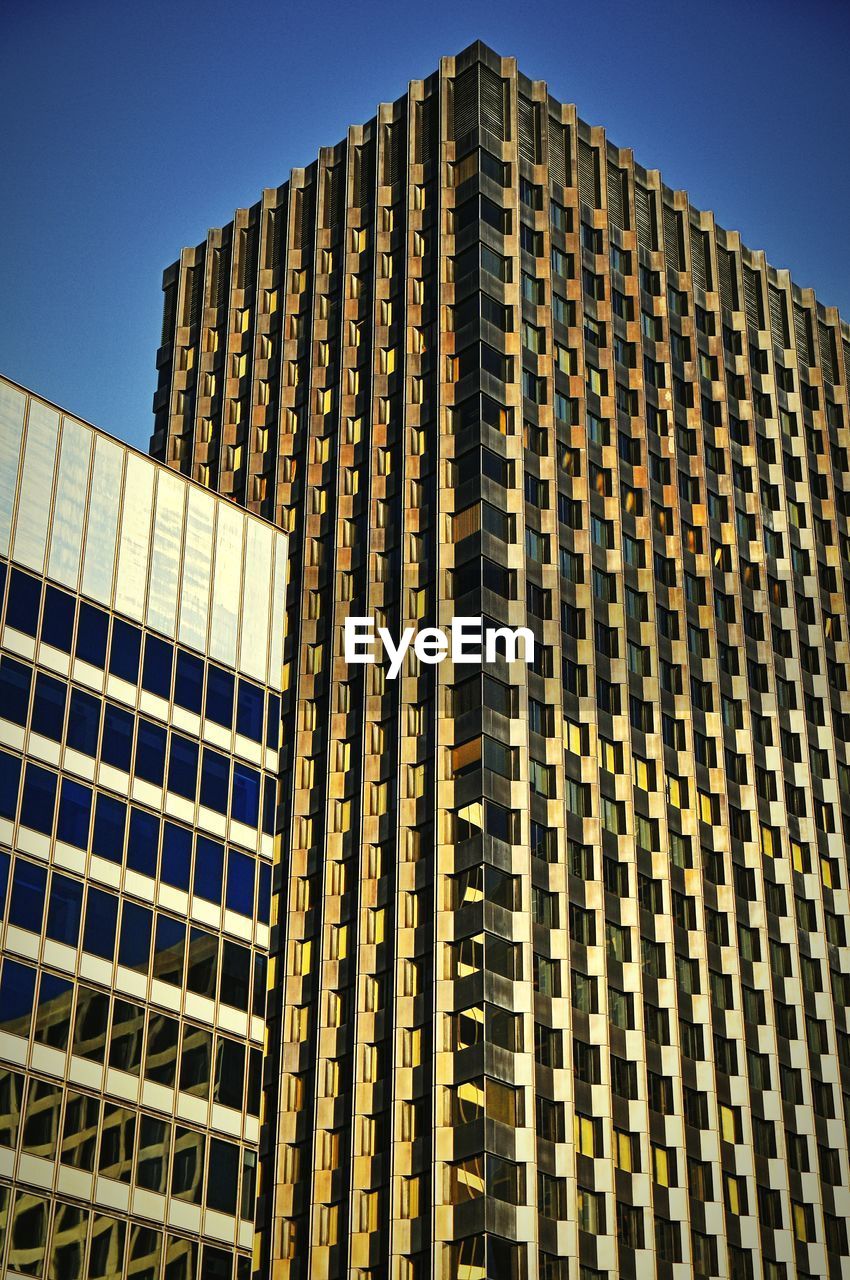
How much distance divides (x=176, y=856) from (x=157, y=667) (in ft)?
22.6

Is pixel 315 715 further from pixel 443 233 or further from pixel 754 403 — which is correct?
pixel 754 403

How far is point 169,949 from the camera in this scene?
70.0m

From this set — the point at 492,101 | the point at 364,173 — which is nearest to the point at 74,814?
the point at 364,173

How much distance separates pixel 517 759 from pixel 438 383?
21716mm

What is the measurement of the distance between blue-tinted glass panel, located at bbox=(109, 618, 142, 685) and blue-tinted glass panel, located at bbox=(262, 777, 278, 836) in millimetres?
6773

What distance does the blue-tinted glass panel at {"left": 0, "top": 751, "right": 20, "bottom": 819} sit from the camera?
67.2 meters

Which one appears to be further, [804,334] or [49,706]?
[804,334]

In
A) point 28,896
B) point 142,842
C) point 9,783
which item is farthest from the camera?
point 142,842

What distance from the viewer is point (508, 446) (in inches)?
4252

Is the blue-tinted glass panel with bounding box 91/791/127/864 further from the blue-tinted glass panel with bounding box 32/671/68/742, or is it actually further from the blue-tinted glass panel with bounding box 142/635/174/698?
the blue-tinted glass panel with bounding box 142/635/174/698

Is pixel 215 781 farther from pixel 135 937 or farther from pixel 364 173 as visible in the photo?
pixel 364 173

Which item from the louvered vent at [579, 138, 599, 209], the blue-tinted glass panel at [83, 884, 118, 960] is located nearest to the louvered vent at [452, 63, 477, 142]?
the louvered vent at [579, 138, 599, 209]

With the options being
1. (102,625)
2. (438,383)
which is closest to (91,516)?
(102,625)

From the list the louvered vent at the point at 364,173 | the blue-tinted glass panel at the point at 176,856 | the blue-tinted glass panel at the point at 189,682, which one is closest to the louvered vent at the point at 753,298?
the louvered vent at the point at 364,173
